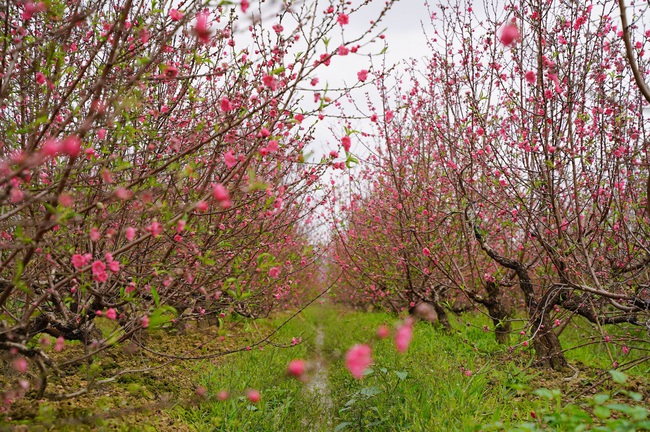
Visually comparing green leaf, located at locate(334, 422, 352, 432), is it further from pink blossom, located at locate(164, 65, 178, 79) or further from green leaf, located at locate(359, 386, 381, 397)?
pink blossom, located at locate(164, 65, 178, 79)

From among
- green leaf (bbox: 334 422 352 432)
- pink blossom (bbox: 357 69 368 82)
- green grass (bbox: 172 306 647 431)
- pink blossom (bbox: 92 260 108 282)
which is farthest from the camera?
green leaf (bbox: 334 422 352 432)

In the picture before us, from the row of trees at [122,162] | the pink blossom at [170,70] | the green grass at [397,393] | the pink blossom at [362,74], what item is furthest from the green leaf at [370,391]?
the pink blossom at [170,70]

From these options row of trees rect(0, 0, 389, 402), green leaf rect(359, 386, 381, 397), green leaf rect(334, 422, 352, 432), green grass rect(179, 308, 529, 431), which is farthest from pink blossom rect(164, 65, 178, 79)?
green leaf rect(359, 386, 381, 397)

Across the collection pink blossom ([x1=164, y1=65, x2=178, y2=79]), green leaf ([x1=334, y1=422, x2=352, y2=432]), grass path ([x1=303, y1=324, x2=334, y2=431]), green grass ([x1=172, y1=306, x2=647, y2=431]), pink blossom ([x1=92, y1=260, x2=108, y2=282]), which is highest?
pink blossom ([x1=164, y1=65, x2=178, y2=79])

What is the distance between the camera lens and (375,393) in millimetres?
4762

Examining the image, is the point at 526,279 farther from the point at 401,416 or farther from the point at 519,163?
the point at 401,416

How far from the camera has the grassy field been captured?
3523 millimetres

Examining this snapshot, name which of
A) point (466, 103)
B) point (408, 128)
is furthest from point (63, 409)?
point (408, 128)

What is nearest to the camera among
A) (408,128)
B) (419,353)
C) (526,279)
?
(526,279)

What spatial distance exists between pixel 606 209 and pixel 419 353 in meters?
3.09

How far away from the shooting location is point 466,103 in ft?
17.6

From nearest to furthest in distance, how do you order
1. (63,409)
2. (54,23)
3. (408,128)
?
(63,409), (54,23), (408,128)

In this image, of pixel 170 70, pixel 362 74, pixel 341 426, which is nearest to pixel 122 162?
pixel 170 70

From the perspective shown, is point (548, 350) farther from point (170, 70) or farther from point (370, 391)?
point (170, 70)
